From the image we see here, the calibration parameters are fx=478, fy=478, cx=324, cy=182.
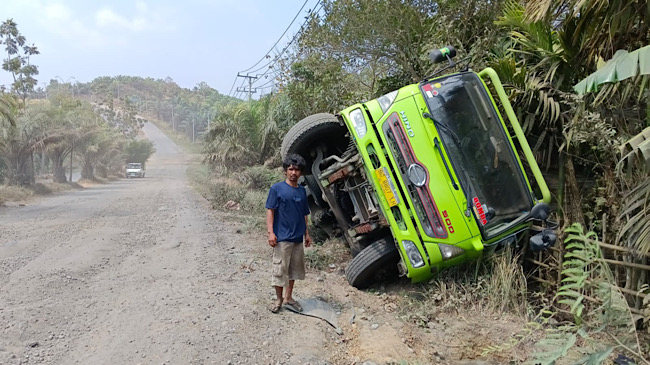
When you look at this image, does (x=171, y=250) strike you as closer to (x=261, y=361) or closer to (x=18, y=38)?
(x=261, y=361)

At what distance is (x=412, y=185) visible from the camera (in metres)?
5.01

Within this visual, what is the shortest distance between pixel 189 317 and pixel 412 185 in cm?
253

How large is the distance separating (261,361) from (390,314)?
178cm

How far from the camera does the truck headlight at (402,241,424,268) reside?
4918 mm

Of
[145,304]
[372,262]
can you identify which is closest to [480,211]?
[372,262]

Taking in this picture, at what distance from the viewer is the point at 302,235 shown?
15.5 ft

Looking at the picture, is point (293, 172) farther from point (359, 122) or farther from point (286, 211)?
point (359, 122)

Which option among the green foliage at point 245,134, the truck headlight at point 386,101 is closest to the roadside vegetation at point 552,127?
the truck headlight at point 386,101

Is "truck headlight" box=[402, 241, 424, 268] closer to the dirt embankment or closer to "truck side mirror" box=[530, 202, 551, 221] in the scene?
the dirt embankment

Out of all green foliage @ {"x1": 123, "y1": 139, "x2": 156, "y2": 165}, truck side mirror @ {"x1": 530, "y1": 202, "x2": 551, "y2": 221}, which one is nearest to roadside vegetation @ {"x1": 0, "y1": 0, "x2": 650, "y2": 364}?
truck side mirror @ {"x1": 530, "y1": 202, "x2": 551, "y2": 221}

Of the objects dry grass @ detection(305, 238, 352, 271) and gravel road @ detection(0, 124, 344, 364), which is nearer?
gravel road @ detection(0, 124, 344, 364)

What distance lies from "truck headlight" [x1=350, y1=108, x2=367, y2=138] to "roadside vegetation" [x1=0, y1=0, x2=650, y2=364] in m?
1.85

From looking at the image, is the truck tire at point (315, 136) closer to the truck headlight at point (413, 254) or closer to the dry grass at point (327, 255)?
the dry grass at point (327, 255)

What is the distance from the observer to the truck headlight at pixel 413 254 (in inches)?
194
